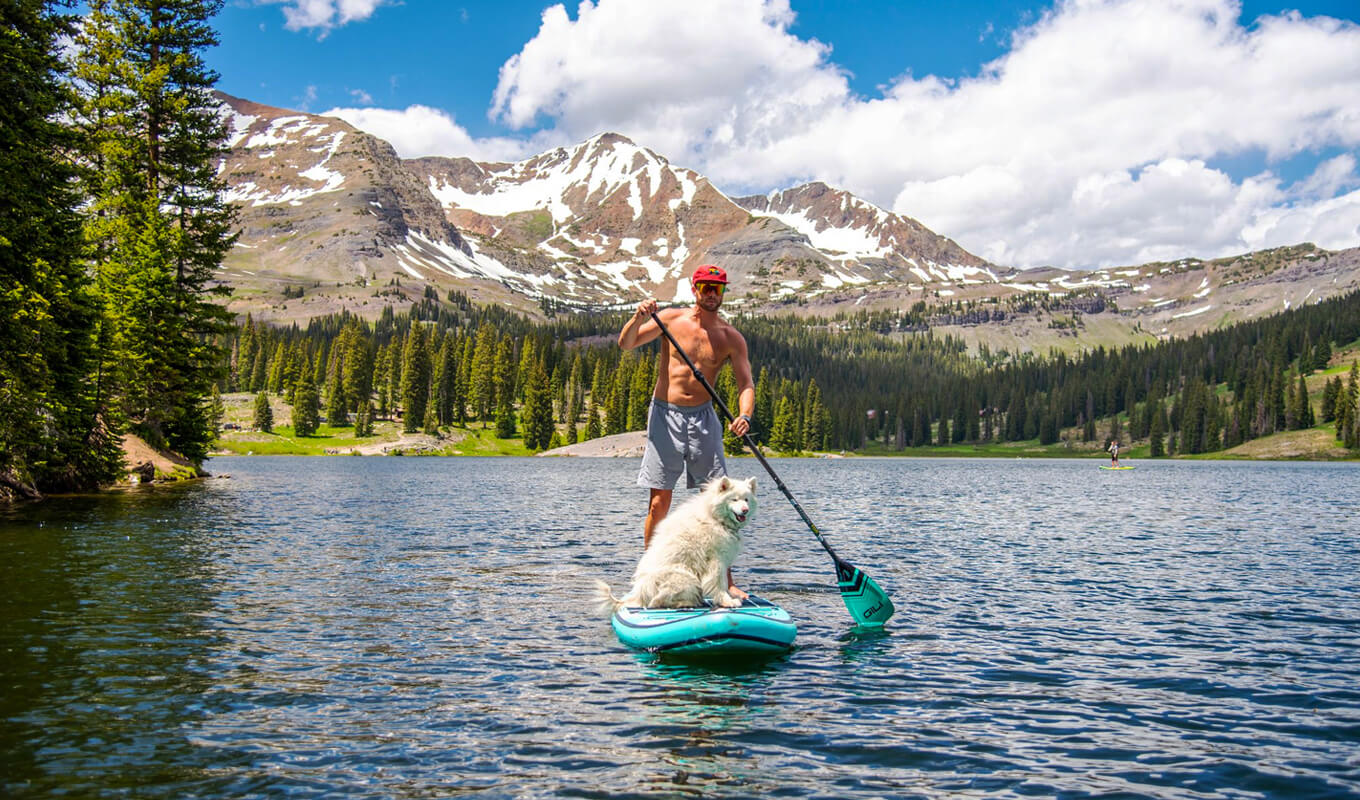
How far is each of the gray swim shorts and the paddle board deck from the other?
2711 mm

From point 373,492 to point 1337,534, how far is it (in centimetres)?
5332

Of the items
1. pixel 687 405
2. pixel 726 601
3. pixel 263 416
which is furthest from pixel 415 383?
pixel 726 601

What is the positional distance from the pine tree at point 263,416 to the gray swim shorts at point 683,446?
173 m

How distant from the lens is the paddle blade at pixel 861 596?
1638 centimetres

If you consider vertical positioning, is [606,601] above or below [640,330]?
below

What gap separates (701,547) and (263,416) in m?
175

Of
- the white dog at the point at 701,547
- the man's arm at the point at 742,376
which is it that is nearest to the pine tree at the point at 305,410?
the man's arm at the point at 742,376

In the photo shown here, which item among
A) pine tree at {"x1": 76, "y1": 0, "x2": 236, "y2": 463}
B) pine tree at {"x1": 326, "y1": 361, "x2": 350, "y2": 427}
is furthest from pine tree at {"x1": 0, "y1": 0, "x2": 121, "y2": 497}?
pine tree at {"x1": 326, "y1": 361, "x2": 350, "y2": 427}

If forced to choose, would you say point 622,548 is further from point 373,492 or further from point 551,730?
point 373,492

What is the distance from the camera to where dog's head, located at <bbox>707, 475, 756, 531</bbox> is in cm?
1360

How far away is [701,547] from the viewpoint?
45.6 ft

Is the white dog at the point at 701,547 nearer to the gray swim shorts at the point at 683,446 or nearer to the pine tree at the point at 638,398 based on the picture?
the gray swim shorts at the point at 683,446

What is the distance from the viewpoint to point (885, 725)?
1079 centimetres

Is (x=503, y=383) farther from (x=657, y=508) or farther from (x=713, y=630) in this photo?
(x=713, y=630)
